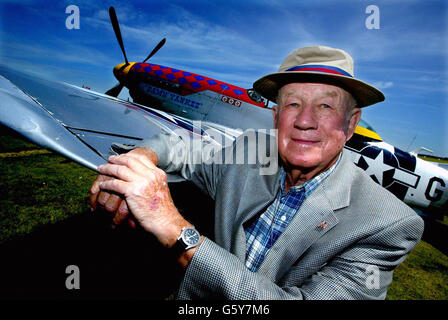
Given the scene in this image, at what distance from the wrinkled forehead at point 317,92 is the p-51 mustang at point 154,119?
1.20 metres

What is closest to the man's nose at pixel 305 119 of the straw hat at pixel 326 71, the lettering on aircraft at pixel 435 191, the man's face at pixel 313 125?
the man's face at pixel 313 125

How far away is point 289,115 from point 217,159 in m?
0.74

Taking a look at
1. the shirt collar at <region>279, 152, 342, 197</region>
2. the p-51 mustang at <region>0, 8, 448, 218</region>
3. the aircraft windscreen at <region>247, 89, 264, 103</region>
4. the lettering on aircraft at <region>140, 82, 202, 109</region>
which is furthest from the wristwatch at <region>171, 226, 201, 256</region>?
the lettering on aircraft at <region>140, 82, 202, 109</region>

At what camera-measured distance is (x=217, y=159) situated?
1968 millimetres

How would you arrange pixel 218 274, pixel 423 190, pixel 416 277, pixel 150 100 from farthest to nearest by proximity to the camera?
pixel 150 100
pixel 423 190
pixel 416 277
pixel 218 274

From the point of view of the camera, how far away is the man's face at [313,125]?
5.05ft

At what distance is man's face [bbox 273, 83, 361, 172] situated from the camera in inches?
60.6

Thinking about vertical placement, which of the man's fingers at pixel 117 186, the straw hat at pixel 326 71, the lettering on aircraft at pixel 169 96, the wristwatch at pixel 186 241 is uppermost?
the lettering on aircraft at pixel 169 96

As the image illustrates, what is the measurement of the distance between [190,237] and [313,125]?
1169mm

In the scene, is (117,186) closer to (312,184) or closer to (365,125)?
(312,184)

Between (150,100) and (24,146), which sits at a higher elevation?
(150,100)

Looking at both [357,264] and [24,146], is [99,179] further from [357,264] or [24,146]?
[24,146]

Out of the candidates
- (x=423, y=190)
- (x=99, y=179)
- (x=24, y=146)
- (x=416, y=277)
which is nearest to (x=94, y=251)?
(x=99, y=179)

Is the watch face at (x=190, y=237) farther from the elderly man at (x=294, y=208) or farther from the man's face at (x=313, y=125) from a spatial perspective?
the man's face at (x=313, y=125)
